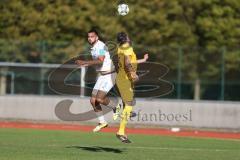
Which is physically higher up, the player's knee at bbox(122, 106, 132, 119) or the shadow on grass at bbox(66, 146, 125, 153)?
the player's knee at bbox(122, 106, 132, 119)

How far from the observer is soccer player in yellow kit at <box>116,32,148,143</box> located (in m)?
15.5

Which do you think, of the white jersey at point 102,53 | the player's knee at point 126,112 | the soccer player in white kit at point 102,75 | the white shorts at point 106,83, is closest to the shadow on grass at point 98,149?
the soccer player in white kit at point 102,75

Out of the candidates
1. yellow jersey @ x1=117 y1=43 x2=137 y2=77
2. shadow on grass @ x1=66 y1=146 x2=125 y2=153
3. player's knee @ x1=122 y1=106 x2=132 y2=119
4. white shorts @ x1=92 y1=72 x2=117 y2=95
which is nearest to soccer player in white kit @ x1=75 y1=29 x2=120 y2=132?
white shorts @ x1=92 y1=72 x2=117 y2=95

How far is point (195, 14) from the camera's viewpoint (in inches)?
1662

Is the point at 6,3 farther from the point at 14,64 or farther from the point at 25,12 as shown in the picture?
the point at 14,64

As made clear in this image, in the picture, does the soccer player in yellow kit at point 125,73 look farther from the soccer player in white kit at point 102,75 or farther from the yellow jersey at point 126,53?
the soccer player in white kit at point 102,75

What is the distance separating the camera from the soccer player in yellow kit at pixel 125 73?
50.9 ft

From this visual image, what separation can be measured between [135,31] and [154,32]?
117 cm

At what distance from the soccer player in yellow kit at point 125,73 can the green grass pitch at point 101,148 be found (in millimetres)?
670

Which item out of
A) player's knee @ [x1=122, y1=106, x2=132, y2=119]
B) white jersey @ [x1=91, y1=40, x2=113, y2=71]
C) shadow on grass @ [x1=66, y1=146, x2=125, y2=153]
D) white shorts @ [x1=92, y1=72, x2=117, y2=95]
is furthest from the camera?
white shorts @ [x1=92, y1=72, x2=117, y2=95]

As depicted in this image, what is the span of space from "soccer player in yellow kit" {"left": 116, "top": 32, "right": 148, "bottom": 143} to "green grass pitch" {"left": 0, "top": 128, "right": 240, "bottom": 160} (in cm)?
67

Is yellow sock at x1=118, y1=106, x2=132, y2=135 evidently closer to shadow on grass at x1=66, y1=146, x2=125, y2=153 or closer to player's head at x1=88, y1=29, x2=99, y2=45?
shadow on grass at x1=66, y1=146, x2=125, y2=153

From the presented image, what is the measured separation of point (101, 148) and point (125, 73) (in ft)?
6.60

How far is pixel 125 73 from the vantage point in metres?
16.0
